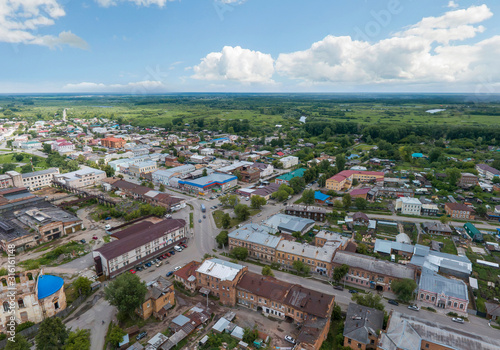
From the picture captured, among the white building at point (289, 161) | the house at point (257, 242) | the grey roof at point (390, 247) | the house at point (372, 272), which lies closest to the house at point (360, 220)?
the grey roof at point (390, 247)

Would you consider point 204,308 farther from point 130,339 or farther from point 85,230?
point 85,230

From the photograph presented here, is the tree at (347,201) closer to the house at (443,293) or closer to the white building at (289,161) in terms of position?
the house at (443,293)

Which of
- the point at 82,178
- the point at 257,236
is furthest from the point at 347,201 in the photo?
the point at 82,178

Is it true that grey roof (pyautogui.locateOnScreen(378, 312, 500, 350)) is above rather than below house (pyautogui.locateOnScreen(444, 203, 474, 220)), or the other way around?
above

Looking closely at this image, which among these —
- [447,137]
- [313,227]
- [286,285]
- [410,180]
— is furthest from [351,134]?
[286,285]

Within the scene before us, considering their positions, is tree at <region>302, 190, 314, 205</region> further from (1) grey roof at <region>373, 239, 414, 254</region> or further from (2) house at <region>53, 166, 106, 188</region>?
(2) house at <region>53, 166, 106, 188</region>

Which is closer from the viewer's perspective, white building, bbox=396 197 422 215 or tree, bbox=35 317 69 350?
tree, bbox=35 317 69 350

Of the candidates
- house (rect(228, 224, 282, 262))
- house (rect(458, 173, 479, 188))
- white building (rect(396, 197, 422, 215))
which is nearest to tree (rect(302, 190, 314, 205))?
white building (rect(396, 197, 422, 215))
